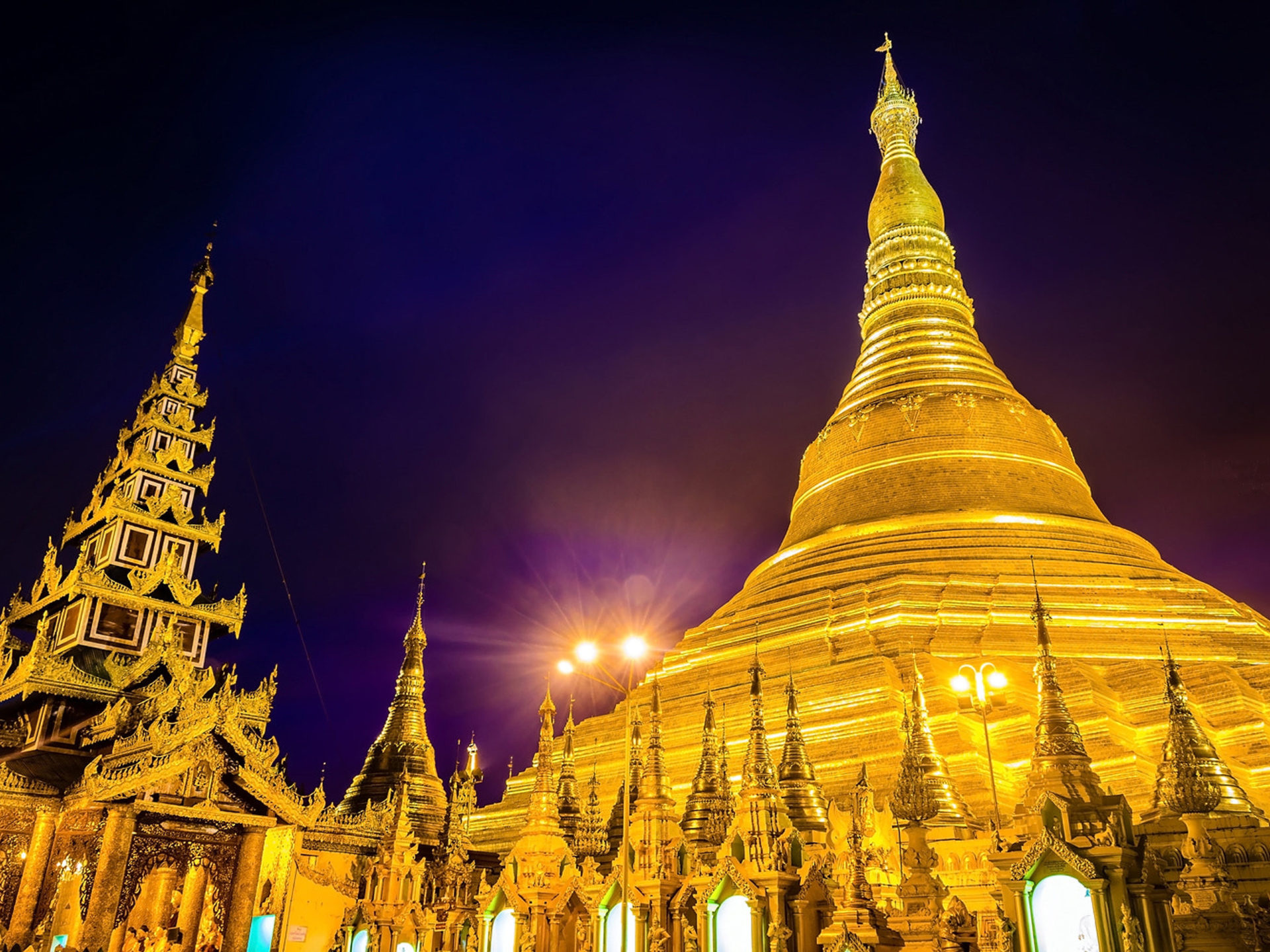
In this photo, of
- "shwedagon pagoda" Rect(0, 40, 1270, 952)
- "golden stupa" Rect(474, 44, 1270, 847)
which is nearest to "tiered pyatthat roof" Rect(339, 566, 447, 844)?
"shwedagon pagoda" Rect(0, 40, 1270, 952)

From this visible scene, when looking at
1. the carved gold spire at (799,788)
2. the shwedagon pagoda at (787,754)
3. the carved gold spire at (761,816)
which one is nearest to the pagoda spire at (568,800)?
the shwedagon pagoda at (787,754)

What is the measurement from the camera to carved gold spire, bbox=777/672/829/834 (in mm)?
10875

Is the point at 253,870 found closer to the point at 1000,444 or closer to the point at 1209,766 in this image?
the point at 1209,766

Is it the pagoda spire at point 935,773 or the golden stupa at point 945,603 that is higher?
the golden stupa at point 945,603

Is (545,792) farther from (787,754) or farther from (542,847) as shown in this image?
(787,754)

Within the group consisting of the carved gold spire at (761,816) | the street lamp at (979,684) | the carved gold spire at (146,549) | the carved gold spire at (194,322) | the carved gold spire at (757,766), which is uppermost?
the carved gold spire at (194,322)

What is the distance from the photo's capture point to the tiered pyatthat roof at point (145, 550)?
21453 mm

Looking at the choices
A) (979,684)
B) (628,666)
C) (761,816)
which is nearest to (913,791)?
(761,816)

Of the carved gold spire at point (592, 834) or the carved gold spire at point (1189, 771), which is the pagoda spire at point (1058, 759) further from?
the carved gold spire at point (592, 834)

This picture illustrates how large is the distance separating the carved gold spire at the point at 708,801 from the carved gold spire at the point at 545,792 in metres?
1.74

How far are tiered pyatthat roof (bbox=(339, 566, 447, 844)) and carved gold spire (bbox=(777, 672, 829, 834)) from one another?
12.1 m

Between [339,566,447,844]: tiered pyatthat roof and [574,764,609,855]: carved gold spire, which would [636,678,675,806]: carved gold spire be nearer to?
[574,764,609,855]: carved gold spire

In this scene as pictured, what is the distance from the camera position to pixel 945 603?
19.4 m

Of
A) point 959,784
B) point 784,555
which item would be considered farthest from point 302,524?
point 959,784
